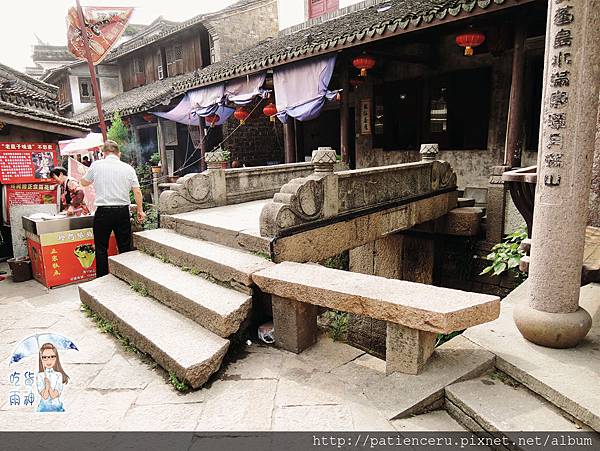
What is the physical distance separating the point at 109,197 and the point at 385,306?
13.8ft

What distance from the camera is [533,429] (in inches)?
93.7

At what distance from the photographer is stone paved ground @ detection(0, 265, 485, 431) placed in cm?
274

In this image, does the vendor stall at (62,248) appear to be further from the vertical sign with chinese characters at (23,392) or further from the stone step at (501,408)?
the stone step at (501,408)

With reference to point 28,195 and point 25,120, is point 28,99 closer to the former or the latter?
point 25,120

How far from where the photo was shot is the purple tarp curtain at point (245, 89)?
398 inches

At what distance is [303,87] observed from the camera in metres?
8.95

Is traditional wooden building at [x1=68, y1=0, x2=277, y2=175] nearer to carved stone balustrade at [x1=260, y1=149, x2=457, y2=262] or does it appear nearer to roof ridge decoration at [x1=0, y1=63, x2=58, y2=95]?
roof ridge decoration at [x1=0, y1=63, x2=58, y2=95]

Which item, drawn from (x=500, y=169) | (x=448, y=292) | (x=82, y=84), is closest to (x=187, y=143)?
(x=82, y=84)

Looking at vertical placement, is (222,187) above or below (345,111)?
below

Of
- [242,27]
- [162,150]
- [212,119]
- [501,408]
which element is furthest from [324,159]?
[242,27]

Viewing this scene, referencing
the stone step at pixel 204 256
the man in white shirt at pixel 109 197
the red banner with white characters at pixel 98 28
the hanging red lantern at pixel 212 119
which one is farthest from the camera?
the hanging red lantern at pixel 212 119

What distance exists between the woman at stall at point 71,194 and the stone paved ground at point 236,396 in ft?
10.5

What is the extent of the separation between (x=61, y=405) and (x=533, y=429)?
321cm

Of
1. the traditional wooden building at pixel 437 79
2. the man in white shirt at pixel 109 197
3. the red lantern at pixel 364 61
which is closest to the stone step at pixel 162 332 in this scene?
the man in white shirt at pixel 109 197
